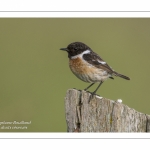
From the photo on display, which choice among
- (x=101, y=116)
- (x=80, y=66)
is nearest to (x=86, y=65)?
(x=80, y=66)

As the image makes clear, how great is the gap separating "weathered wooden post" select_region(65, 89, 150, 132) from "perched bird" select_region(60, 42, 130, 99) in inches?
78.9

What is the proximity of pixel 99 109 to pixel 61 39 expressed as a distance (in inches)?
235

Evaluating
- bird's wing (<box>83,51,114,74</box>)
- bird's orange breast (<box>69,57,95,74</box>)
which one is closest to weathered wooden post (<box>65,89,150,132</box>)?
bird's orange breast (<box>69,57,95,74</box>)

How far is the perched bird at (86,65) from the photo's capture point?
734cm

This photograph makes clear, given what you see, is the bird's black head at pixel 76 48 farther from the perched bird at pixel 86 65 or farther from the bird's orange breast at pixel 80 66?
the bird's orange breast at pixel 80 66

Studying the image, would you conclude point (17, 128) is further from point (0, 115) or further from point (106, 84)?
point (106, 84)

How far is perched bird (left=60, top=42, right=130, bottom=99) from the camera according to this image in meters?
7.34

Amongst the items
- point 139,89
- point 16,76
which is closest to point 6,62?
point 16,76

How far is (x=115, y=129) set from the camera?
4961 millimetres

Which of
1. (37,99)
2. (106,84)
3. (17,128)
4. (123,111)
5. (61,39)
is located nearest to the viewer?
(123,111)

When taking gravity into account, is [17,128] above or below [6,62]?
below

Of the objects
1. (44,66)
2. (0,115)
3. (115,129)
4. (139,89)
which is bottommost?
(115,129)

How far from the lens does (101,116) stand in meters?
5.00

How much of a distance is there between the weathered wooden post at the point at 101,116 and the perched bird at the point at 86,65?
2.00 meters
